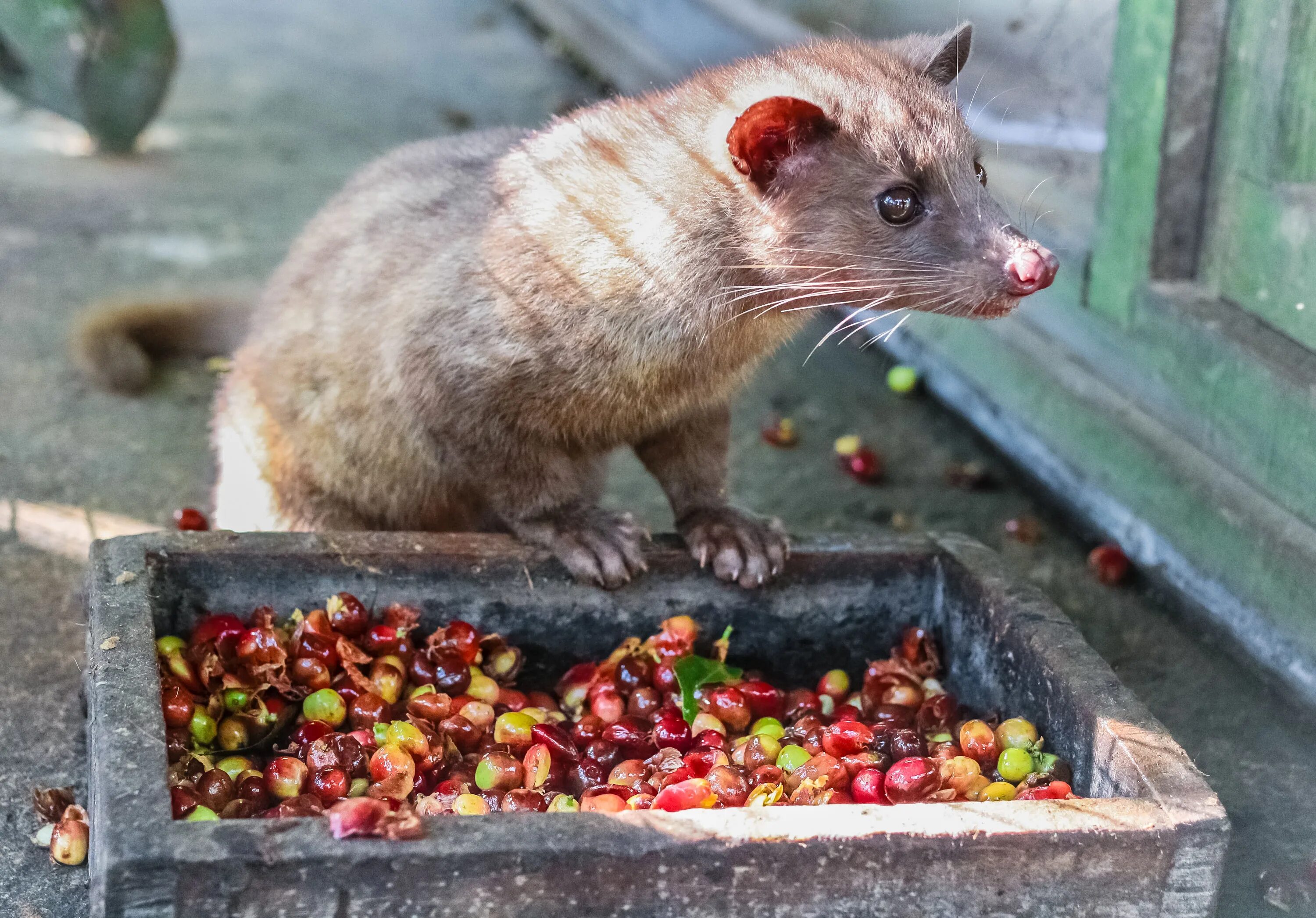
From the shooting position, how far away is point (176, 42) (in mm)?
5930

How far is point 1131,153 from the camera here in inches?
139

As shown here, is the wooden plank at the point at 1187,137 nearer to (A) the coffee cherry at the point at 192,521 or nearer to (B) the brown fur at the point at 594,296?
(B) the brown fur at the point at 594,296

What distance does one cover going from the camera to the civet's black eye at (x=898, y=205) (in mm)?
2557

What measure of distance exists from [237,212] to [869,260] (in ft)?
12.7

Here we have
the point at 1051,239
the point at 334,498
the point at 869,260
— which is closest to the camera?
the point at 869,260

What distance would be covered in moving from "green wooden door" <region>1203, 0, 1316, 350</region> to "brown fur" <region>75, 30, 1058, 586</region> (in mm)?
745

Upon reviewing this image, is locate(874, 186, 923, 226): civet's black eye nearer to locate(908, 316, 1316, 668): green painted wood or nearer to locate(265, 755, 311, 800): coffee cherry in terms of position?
locate(908, 316, 1316, 668): green painted wood

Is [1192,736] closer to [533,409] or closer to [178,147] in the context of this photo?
[533,409]

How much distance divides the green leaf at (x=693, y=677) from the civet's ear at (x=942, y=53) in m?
1.17

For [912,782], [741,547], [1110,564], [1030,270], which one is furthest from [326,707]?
[1110,564]

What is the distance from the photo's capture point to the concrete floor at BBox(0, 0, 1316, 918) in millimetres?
2902

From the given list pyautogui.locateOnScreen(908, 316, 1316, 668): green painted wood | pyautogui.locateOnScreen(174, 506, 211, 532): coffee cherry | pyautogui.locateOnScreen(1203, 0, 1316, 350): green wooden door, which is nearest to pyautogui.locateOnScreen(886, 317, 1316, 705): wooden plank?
pyautogui.locateOnScreen(908, 316, 1316, 668): green painted wood

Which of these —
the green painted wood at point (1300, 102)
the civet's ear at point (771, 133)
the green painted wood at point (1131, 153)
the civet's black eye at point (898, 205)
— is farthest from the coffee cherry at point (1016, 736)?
the green painted wood at point (1131, 153)

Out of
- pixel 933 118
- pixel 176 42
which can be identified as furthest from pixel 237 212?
pixel 933 118
